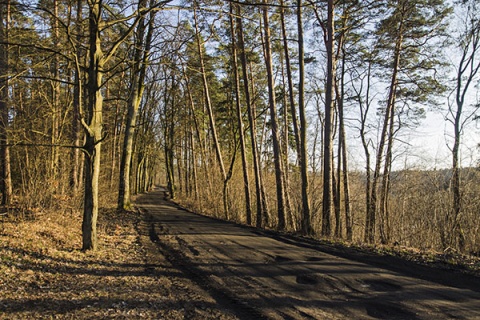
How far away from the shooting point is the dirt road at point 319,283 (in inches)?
153

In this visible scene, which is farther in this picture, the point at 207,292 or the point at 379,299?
the point at 207,292

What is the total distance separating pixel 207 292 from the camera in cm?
461

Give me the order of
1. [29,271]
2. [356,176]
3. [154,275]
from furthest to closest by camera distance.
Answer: [356,176], [154,275], [29,271]

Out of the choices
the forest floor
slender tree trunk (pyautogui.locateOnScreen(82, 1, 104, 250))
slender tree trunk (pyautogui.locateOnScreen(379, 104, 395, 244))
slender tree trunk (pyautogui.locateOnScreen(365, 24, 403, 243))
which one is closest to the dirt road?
the forest floor

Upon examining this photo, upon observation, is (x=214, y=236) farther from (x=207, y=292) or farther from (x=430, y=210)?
(x=430, y=210)

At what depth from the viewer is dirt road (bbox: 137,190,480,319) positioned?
3.88m

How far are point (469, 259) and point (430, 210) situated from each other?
4.08 m

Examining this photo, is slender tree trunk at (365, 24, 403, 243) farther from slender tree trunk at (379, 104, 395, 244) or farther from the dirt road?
the dirt road

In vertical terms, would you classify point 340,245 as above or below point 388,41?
below

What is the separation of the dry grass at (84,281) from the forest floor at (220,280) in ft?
0.05

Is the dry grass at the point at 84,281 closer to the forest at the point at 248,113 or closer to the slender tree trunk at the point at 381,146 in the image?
the forest at the point at 248,113

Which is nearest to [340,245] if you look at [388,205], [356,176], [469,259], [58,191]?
[469,259]

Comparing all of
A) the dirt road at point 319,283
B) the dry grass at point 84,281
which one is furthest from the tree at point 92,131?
the dirt road at point 319,283

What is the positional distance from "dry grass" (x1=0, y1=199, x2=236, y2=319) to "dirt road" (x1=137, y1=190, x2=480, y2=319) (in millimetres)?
462
